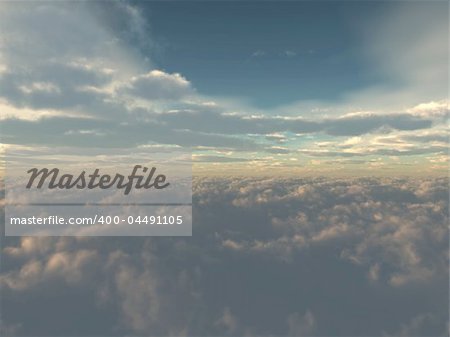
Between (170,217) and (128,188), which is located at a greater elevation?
(128,188)

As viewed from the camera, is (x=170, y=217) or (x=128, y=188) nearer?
(x=128, y=188)
